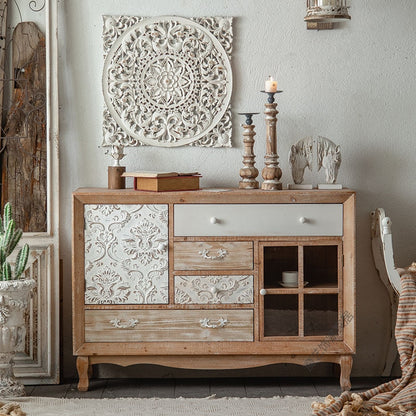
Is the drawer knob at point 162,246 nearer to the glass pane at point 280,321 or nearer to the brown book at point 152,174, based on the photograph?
the brown book at point 152,174

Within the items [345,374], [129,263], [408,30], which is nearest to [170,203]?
[129,263]

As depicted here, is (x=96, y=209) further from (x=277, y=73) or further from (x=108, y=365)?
(x=277, y=73)

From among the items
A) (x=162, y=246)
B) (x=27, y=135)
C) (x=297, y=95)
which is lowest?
(x=162, y=246)

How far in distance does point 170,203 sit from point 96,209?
1.21 feet

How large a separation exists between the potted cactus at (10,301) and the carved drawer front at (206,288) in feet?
2.44

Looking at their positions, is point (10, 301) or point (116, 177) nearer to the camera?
point (10, 301)

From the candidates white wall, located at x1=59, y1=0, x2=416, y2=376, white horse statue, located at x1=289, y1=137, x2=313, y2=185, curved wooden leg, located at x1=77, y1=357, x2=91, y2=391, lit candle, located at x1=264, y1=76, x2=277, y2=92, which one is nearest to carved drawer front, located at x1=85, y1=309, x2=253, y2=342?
curved wooden leg, located at x1=77, y1=357, x2=91, y2=391

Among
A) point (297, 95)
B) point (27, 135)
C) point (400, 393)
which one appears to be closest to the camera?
point (400, 393)

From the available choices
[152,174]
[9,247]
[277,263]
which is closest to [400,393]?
[277,263]

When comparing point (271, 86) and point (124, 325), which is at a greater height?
point (271, 86)

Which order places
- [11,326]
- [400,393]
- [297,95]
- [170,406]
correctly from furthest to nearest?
1. [297,95]
2. [11,326]
3. [170,406]
4. [400,393]

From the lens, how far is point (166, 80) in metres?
4.16

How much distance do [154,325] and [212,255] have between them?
0.45 m

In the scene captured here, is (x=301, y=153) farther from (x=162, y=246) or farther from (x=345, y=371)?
(x=345, y=371)
